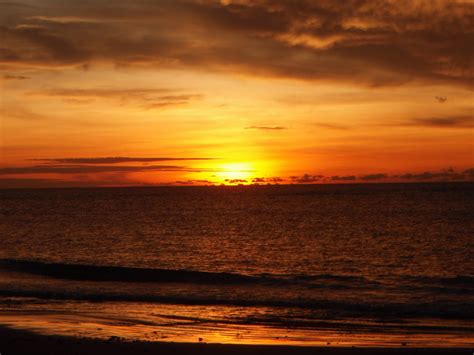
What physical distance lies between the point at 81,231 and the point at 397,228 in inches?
1450

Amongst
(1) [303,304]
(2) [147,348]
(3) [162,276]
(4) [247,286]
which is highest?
(3) [162,276]

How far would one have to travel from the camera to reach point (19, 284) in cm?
2992

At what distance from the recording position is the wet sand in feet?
48.8

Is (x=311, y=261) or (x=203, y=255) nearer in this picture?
(x=311, y=261)

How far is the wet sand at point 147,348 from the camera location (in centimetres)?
1488

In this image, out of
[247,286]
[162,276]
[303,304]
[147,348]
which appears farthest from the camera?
[162,276]

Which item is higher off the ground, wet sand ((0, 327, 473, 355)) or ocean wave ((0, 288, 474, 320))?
ocean wave ((0, 288, 474, 320))

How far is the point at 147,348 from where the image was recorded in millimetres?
15312

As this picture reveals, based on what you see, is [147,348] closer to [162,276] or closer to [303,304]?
[303,304]

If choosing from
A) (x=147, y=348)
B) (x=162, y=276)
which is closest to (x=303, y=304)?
(x=147, y=348)

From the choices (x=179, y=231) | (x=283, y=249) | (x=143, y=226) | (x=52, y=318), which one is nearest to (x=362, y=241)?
(x=283, y=249)

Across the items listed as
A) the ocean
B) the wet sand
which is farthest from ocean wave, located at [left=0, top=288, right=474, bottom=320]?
the wet sand

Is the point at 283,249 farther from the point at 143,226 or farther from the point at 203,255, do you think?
the point at 143,226

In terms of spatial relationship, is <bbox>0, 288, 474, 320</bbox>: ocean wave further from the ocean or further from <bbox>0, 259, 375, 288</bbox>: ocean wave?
<bbox>0, 259, 375, 288</bbox>: ocean wave
